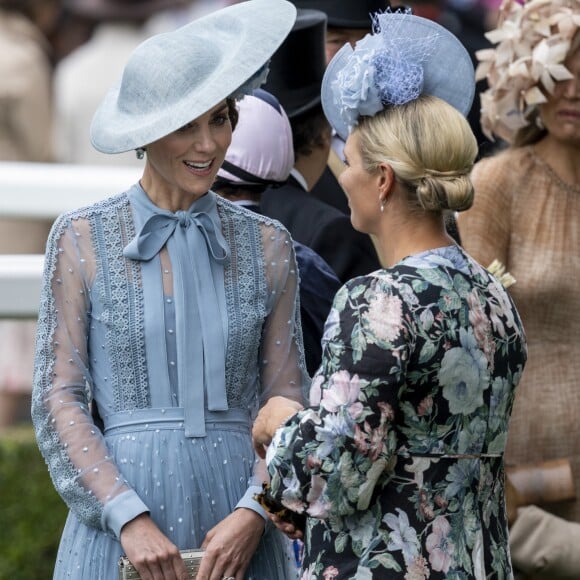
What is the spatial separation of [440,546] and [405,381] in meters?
0.35

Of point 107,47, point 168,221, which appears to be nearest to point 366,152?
point 168,221

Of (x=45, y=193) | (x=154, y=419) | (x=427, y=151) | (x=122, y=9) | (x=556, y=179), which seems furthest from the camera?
(x=122, y=9)

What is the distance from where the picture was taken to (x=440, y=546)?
309 centimetres

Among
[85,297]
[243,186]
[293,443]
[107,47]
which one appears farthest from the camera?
[107,47]

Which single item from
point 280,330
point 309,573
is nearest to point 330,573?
point 309,573

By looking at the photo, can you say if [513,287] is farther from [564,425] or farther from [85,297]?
[85,297]

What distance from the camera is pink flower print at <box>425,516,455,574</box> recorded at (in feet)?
10.1

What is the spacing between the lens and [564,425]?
16.2ft

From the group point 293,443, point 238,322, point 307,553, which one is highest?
point 238,322

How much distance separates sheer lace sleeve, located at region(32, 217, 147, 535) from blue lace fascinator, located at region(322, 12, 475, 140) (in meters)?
0.63

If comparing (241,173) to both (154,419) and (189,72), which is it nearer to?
(189,72)

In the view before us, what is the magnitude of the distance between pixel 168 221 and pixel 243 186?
0.62m

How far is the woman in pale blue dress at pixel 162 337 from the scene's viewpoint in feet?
10.9

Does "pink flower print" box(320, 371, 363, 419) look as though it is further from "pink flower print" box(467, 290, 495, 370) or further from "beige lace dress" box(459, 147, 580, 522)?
"beige lace dress" box(459, 147, 580, 522)
